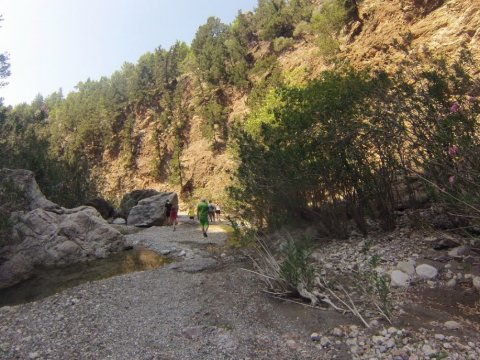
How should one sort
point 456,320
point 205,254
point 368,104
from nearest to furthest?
1. point 456,320
2. point 368,104
3. point 205,254

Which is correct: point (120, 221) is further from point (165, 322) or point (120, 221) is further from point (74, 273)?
point (165, 322)

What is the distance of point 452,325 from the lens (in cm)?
453

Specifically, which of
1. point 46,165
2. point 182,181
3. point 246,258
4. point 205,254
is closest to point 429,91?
point 246,258

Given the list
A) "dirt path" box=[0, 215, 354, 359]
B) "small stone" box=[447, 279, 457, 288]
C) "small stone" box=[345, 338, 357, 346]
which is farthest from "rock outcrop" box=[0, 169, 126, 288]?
"small stone" box=[447, 279, 457, 288]

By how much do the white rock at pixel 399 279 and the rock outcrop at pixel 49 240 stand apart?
9.46 meters

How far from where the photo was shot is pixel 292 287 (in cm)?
622

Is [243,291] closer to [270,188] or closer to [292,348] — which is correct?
[292,348]

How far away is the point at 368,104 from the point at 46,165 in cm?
2202

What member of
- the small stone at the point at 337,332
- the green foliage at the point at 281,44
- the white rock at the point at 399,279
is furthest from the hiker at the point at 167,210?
the green foliage at the point at 281,44

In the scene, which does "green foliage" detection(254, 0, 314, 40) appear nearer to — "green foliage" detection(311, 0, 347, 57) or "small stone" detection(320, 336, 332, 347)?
"green foliage" detection(311, 0, 347, 57)

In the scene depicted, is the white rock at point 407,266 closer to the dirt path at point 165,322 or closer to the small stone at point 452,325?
the small stone at point 452,325

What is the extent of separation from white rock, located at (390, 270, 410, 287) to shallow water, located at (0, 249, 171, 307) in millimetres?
6474

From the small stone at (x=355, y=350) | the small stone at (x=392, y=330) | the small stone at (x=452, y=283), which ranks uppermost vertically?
the small stone at (x=452, y=283)

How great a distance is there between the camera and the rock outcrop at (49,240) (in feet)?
33.7
